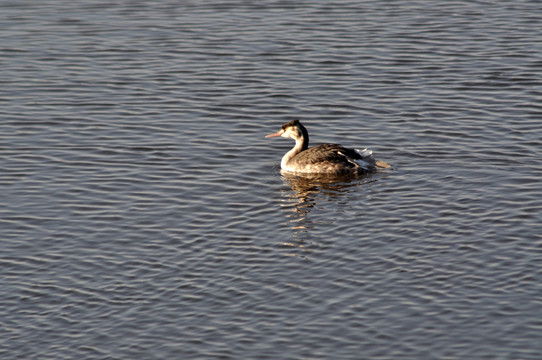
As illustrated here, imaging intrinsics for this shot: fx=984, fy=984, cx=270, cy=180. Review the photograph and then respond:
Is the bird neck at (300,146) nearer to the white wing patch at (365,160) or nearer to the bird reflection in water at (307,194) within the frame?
the bird reflection in water at (307,194)

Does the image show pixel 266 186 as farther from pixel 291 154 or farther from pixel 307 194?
pixel 291 154

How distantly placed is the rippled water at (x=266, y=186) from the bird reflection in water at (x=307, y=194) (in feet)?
0.22

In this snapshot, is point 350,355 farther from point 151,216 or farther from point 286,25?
point 286,25

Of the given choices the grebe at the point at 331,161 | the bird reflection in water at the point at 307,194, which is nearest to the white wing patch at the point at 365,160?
the grebe at the point at 331,161

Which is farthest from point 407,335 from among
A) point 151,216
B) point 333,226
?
point 151,216

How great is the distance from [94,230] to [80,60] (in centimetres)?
1131

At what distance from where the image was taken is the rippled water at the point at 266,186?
1255 centimetres

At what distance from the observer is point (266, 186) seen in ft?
59.5

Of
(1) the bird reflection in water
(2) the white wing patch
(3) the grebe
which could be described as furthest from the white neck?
(2) the white wing patch

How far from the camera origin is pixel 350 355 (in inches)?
462

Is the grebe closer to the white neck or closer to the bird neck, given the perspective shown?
the white neck

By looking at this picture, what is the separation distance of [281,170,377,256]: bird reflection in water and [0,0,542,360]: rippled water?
66 millimetres

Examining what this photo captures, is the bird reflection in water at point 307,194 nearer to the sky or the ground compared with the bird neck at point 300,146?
nearer to the ground

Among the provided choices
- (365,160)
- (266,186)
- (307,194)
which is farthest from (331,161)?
(266,186)
